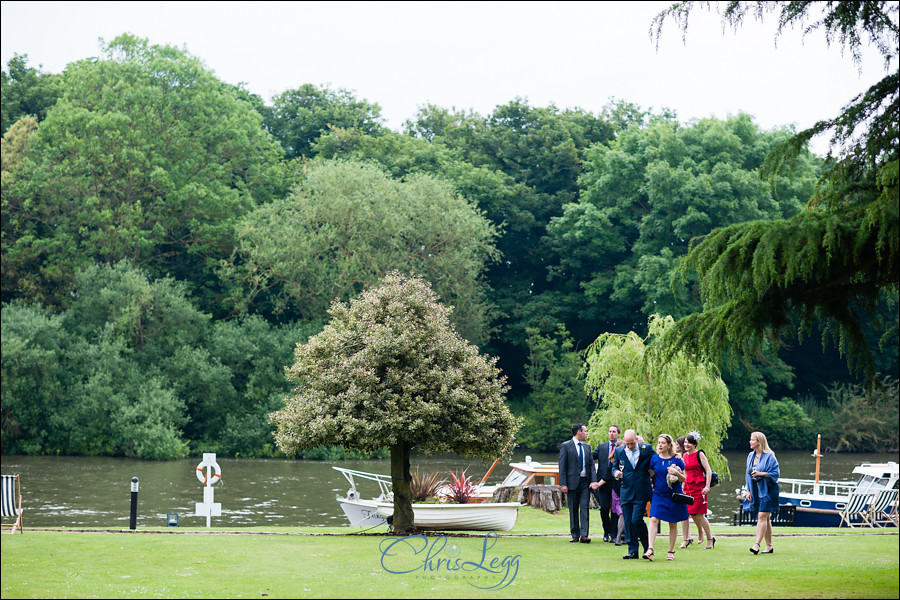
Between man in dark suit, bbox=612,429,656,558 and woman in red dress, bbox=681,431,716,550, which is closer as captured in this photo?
man in dark suit, bbox=612,429,656,558

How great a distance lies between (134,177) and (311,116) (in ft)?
50.2

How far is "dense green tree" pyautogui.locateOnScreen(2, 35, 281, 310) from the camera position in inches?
1928

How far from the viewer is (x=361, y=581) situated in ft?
33.8

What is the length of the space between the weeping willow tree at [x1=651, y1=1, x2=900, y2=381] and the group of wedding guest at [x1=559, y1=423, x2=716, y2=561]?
291 centimetres

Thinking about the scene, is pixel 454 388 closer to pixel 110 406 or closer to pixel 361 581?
pixel 361 581

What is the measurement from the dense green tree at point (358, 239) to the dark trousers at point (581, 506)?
31.1 m

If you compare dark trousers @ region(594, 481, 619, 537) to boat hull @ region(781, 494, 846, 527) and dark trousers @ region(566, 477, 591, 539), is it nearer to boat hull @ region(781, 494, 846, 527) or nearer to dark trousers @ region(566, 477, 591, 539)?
dark trousers @ region(566, 477, 591, 539)

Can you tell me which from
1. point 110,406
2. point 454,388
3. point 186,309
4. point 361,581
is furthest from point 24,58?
point 361,581

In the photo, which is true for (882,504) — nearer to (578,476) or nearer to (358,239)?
(578,476)

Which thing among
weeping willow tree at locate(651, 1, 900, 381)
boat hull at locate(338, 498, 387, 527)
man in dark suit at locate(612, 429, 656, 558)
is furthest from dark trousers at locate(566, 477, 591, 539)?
boat hull at locate(338, 498, 387, 527)

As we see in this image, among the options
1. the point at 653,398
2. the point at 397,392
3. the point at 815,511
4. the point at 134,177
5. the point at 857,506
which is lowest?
the point at 815,511

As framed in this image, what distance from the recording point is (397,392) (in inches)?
652

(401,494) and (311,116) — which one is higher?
(311,116)

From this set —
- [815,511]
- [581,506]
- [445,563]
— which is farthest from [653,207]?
[445,563]
